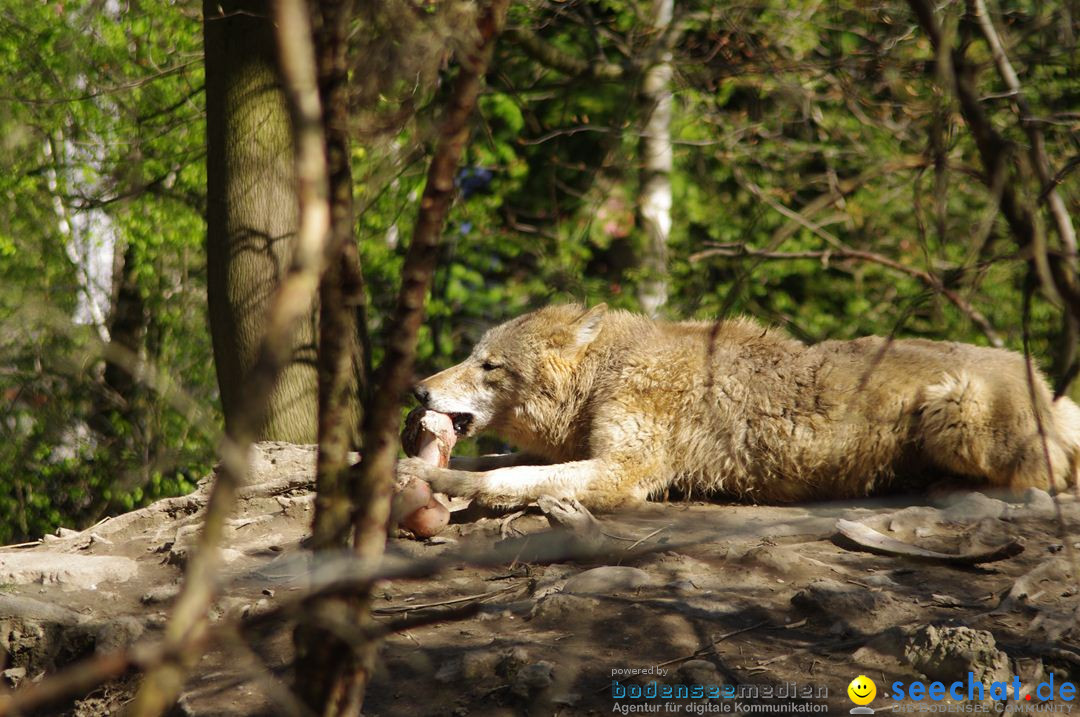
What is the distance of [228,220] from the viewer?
20.3 feet

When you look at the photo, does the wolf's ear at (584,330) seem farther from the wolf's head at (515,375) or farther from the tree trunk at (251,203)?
the tree trunk at (251,203)

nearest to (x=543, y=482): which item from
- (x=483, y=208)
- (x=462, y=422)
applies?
(x=462, y=422)

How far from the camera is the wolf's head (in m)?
6.74

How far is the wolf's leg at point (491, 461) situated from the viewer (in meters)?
6.93

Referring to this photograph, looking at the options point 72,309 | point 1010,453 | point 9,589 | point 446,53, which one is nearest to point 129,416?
point 72,309

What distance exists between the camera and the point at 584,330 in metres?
6.79

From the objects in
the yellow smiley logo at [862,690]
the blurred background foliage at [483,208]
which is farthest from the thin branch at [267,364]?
the blurred background foliage at [483,208]

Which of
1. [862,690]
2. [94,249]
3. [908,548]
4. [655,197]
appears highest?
[655,197]

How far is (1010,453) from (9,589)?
5.35 metres

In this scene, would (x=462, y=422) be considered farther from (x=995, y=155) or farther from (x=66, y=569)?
(x=995, y=155)

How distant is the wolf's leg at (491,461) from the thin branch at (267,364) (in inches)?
198

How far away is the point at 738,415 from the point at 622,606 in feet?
7.83

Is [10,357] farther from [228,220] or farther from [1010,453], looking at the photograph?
[1010,453]

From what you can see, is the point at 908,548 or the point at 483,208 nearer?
the point at 908,548
